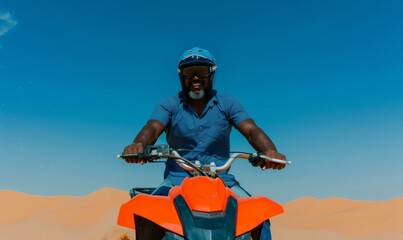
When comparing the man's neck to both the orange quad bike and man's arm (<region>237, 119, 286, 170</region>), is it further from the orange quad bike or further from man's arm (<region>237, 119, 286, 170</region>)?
the orange quad bike

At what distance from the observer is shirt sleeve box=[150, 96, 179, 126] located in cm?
450

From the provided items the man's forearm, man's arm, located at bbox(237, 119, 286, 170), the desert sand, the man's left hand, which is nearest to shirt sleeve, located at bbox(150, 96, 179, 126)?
man's arm, located at bbox(237, 119, 286, 170)

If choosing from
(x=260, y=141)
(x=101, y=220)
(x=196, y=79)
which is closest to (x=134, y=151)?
(x=260, y=141)

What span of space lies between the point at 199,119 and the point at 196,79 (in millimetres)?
452

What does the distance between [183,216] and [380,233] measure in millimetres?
24984

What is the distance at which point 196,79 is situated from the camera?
463 centimetres

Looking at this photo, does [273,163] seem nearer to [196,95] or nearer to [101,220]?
[196,95]

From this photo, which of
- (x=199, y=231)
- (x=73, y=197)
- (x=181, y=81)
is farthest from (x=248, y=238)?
(x=73, y=197)

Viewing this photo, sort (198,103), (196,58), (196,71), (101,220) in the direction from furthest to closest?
1. (101,220)
2. (198,103)
3. (196,71)
4. (196,58)

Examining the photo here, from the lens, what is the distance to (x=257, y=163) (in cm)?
346

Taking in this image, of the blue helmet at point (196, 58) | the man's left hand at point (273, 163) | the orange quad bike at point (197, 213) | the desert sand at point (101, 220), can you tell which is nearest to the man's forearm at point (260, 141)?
the man's left hand at point (273, 163)

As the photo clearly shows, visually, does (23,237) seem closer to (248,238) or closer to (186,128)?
(186,128)

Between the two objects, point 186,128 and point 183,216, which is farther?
point 186,128

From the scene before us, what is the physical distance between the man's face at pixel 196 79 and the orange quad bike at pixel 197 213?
190cm
